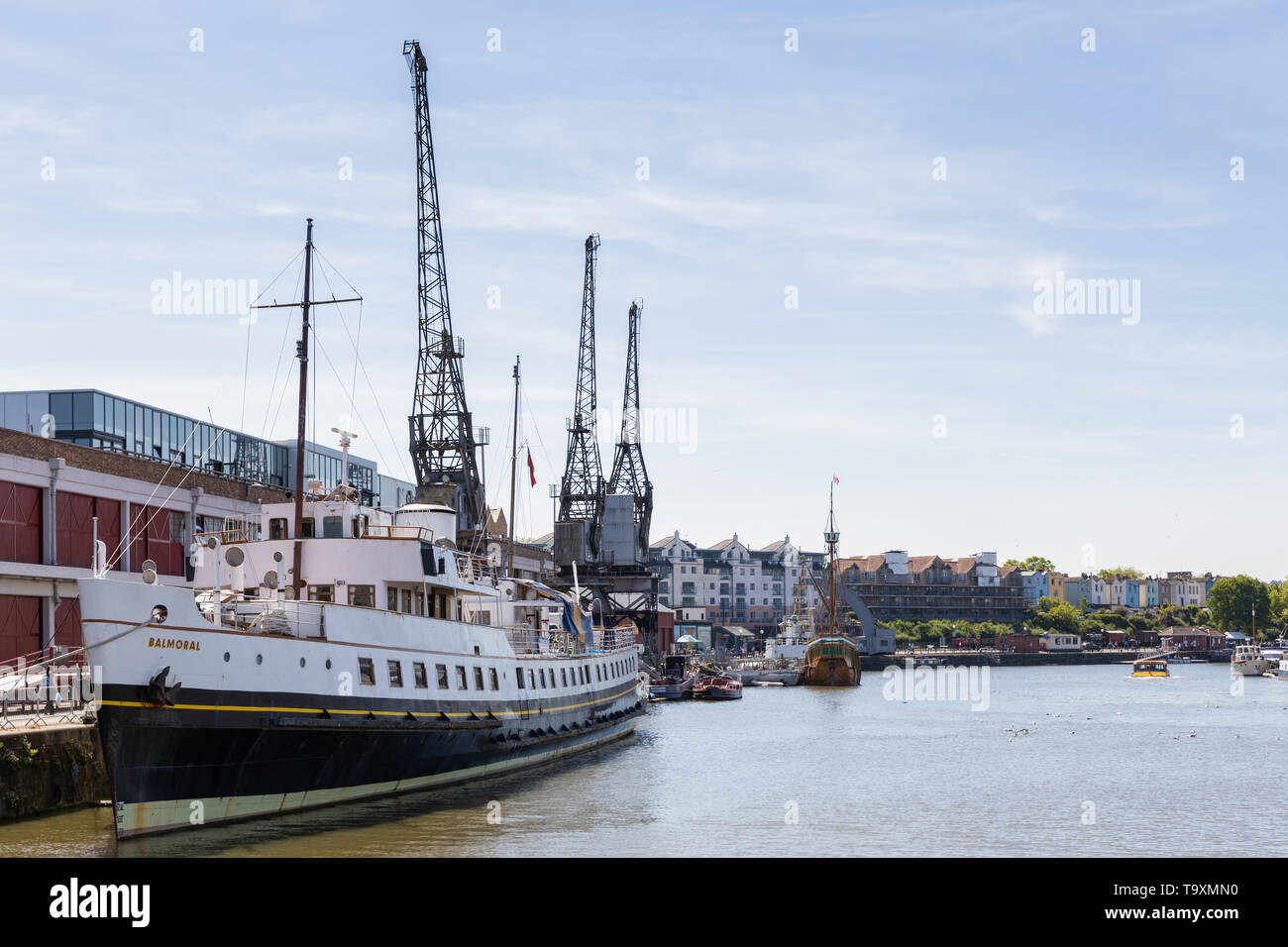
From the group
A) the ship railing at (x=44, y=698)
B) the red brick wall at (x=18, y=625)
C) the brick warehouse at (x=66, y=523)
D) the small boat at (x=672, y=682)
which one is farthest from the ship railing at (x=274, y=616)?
the small boat at (x=672, y=682)

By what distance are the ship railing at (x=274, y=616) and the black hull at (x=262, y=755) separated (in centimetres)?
190

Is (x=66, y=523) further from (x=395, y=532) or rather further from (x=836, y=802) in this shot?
(x=836, y=802)

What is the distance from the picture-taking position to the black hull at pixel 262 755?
2656cm

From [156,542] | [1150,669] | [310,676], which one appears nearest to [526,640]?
[310,676]

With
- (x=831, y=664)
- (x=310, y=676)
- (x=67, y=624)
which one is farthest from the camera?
(x=831, y=664)

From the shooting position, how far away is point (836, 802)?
38.4m

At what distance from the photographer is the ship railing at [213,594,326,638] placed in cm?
3086

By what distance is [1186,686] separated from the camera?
414 ft

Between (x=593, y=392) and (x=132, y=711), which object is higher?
(x=593, y=392)

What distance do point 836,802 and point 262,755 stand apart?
17550mm

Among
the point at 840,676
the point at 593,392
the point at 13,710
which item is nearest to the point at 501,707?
the point at 13,710

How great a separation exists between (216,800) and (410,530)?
467 inches

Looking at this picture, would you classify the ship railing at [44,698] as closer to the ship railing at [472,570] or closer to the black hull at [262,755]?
the black hull at [262,755]
